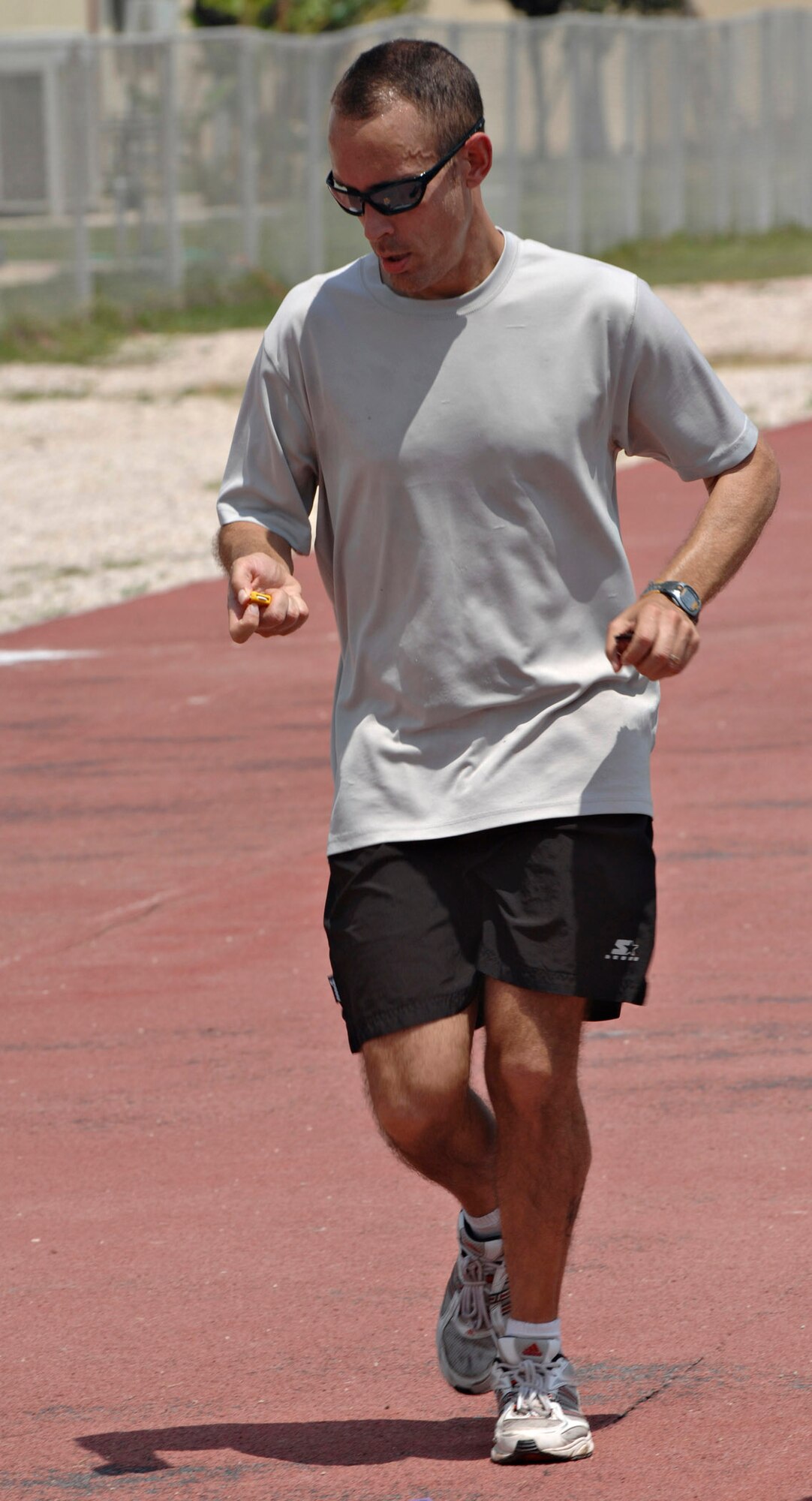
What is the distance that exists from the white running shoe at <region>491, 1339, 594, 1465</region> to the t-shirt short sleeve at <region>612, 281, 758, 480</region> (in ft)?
4.44

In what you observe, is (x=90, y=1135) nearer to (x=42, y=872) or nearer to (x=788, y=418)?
(x=42, y=872)

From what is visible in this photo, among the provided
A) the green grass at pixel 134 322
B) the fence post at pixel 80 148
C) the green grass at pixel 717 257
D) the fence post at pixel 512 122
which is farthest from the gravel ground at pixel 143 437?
the fence post at pixel 512 122

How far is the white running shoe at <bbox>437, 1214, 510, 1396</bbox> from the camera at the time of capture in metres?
3.77

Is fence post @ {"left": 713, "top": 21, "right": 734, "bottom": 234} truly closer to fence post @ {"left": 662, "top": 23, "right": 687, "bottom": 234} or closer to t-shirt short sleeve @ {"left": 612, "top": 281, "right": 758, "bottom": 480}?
fence post @ {"left": 662, "top": 23, "right": 687, "bottom": 234}

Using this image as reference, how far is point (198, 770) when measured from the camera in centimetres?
861

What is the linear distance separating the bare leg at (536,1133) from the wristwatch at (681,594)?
1.97 ft

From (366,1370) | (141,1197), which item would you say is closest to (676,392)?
(366,1370)

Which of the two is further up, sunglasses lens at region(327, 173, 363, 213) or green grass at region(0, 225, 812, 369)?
sunglasses lens at region(327, 173, 363, 213)

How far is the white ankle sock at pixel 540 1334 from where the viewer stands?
11.8ft

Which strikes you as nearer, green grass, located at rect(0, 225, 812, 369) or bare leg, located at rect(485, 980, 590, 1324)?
bare leg, located at rect(485, 980, 590, 1324)

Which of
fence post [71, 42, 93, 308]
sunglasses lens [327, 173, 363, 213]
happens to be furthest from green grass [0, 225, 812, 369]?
sunglasses lens [327, 173, 363, 213]

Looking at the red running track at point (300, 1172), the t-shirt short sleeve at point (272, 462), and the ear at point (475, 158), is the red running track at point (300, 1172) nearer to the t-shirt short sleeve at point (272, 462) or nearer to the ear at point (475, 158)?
the t-shirt short sleeve at point (272, 462)

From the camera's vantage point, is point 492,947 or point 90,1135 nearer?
point 492,947

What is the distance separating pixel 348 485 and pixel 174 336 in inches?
808
